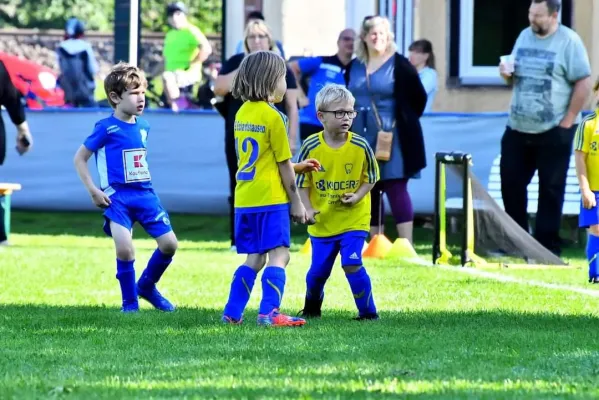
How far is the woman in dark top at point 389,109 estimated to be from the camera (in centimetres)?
1294

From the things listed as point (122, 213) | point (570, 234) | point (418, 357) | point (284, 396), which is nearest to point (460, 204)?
point (570, 234)

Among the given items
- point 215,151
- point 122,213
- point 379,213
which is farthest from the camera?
point 215,151

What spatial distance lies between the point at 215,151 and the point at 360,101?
151 inches

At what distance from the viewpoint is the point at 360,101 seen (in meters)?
13.0

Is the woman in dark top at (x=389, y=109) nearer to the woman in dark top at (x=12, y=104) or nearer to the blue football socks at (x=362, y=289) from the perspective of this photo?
the woman in dark top at (x=12, y=104)

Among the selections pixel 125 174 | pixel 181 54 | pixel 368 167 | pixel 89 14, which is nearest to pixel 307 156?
pixel 368 167

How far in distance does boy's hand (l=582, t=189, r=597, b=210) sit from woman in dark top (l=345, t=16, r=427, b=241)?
2684mm

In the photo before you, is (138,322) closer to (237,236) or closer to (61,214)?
(237,236)

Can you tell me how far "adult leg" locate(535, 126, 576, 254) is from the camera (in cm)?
1320

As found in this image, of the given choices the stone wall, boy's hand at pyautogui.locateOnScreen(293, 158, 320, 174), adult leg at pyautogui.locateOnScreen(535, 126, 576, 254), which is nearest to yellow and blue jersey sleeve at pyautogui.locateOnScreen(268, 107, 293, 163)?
boy's hand at pyautogui.locateOnScreen(293, 158, 320, 174)

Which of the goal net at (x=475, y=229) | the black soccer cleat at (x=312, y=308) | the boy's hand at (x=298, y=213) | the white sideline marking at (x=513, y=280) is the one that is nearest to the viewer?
the boy's hand at (x=298, y=213)

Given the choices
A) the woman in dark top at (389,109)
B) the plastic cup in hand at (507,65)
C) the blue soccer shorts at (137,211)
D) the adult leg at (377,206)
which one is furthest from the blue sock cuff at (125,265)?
the plastic cup in hand at (507,65)

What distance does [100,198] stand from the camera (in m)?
8.66

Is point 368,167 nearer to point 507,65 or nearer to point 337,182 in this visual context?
point 337,182
